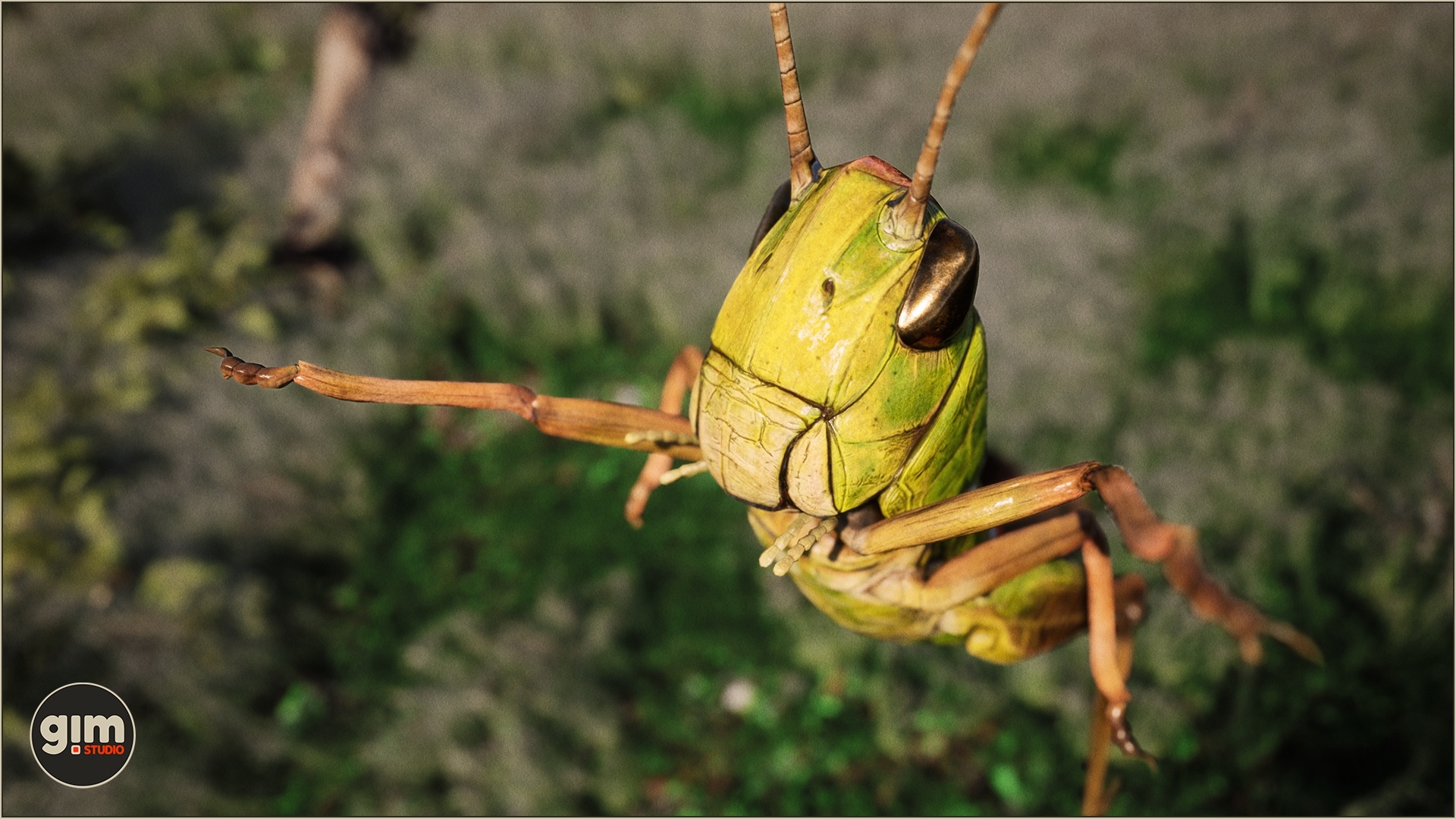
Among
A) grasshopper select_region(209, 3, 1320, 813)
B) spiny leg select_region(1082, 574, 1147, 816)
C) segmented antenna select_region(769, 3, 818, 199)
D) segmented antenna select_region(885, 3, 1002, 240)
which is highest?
segmented antenna select_region(769, 3, 818, 199)

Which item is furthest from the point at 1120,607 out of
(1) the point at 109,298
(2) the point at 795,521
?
(1) the point at 109,298

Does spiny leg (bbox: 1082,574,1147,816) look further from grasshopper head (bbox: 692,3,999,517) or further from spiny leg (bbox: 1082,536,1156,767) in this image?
grasshopper head (bbox: 692,3,999,517)

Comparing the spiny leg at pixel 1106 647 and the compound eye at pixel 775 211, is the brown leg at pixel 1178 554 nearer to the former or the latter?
the spiny leg at pixel 1106 647

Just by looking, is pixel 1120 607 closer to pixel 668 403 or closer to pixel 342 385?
pixel 668 403

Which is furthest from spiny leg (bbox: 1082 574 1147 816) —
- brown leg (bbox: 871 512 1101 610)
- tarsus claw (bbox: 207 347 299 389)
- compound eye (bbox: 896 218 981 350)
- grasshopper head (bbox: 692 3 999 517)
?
tarsus claw (bbox: 207 347 299 389)

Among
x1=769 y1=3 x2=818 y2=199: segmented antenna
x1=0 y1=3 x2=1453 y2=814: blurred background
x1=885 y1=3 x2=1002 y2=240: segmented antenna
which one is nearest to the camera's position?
x1=885 y1=3 x2=1002 y2=240: segmented antenna

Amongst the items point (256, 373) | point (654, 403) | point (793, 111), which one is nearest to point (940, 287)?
point (793, 111)

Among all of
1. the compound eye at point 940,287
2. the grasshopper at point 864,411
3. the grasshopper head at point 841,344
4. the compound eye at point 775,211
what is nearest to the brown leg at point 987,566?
the grasshopper at point 864,411
